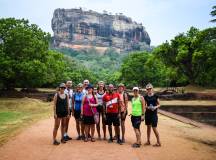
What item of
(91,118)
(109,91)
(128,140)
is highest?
(109,91)

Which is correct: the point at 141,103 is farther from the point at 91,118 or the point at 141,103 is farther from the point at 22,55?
the point at 22,55

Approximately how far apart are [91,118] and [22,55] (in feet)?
87.2

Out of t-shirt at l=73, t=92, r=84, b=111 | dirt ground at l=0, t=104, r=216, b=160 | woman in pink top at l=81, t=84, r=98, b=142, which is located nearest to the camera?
dirt ground at l=0, t=104, r=216, b=160

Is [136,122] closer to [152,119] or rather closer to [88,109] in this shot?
[152,119]

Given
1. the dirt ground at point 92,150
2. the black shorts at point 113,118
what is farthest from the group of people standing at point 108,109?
the dirt ground at point 92,150

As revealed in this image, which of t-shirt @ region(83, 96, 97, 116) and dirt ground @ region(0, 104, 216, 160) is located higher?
t-shirt @ region(83, 96, 97, 116)

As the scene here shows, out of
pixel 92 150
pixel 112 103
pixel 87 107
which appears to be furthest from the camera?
pixel 87 107

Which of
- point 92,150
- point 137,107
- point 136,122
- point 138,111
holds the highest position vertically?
point 137,107

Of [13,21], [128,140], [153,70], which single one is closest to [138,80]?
[153,70]

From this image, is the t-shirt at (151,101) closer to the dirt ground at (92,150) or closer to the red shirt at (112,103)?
the red shirt at (112,103)

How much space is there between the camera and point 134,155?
28.8 ft

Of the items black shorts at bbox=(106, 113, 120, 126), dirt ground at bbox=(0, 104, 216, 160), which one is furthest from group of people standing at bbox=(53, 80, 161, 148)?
dirt ground at bbox=(0, 104, 216, 160)

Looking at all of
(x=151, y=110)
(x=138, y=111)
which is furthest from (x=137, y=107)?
(x=151, y=110)

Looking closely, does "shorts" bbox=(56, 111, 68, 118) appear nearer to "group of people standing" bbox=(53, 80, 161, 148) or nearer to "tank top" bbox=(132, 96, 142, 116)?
"group of people standing" bbox=(53, 80, 161, 148)
